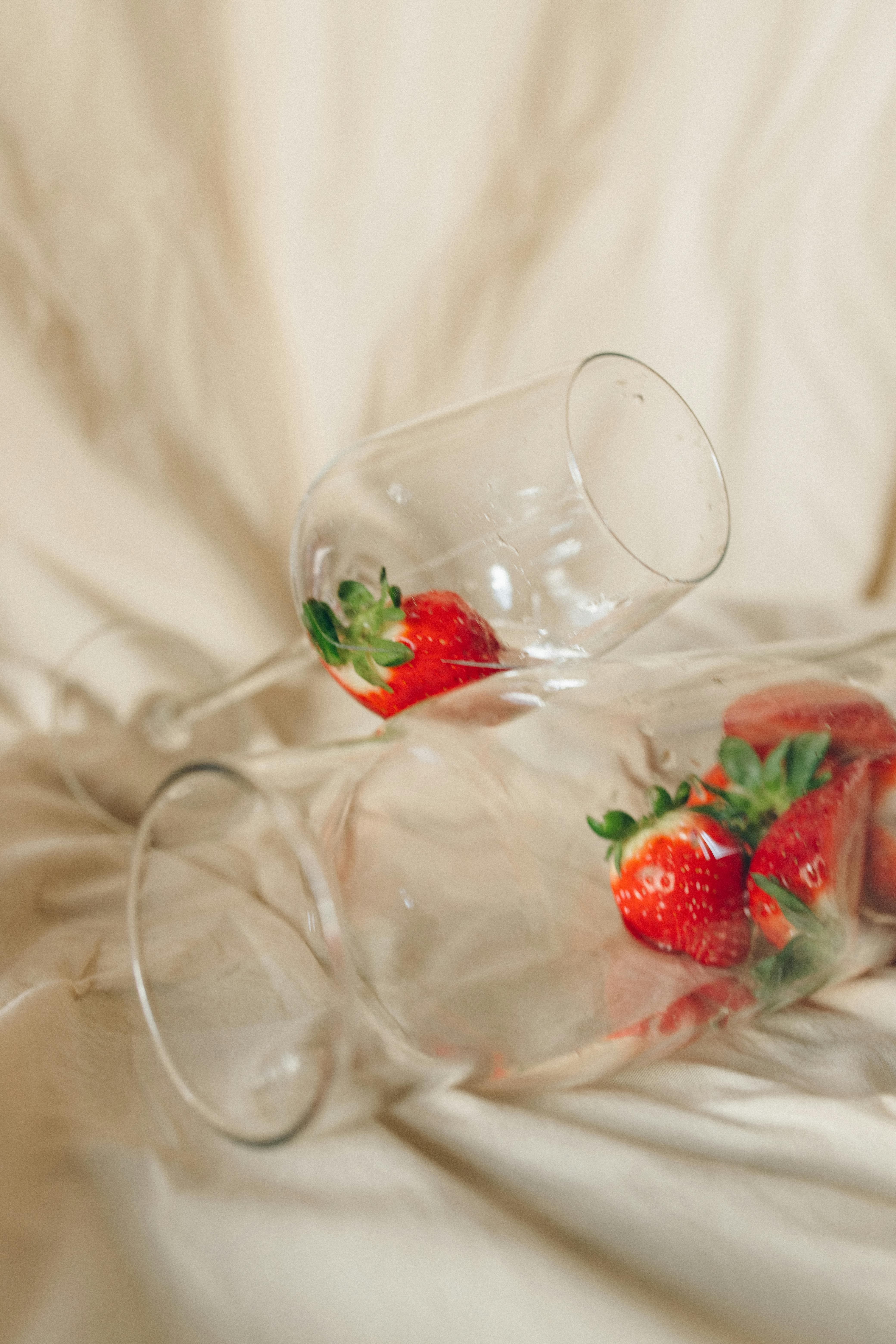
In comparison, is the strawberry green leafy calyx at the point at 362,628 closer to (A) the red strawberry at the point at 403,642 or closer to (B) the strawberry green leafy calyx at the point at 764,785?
(A) the red strawberry at the point at 403,642

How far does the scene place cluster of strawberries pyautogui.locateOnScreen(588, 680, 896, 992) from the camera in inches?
16.4

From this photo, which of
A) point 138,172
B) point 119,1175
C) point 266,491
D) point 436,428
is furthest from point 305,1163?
point 138,172

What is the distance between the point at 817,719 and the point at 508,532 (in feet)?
0.65

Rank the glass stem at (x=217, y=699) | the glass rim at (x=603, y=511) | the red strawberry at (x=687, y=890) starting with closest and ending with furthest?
the red strawberry at (x=687, y=890)
the glass rim at (x=603, y=511)
the glass stem at (x=217, y=699)

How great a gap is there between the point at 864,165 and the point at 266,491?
1.76 ft

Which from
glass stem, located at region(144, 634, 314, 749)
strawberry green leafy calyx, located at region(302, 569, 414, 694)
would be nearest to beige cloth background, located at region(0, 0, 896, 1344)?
glass stem, located at region(144, 634, 314, 749)


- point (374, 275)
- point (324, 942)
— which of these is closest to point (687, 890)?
point (324, 942)

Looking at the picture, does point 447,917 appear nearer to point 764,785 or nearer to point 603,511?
point 764,785

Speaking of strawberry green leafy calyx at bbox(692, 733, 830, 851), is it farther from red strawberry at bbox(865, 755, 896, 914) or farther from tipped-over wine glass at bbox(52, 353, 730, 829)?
tipped-over wine glass at bbox(52, 353, 730, 829)

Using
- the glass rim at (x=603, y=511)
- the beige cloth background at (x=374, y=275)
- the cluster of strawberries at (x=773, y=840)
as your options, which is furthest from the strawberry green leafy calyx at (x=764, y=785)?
the beige cloth background at (x=374, y=275)

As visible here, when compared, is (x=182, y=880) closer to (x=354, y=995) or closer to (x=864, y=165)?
(x=354, y=995)

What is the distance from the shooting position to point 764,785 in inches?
17.0

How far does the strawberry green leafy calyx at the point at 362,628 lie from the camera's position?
22.5 inches

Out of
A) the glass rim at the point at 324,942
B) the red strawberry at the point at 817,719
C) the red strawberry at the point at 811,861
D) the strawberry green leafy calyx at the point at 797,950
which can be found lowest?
the strawberry green leafy calyx at the point at 797,950
